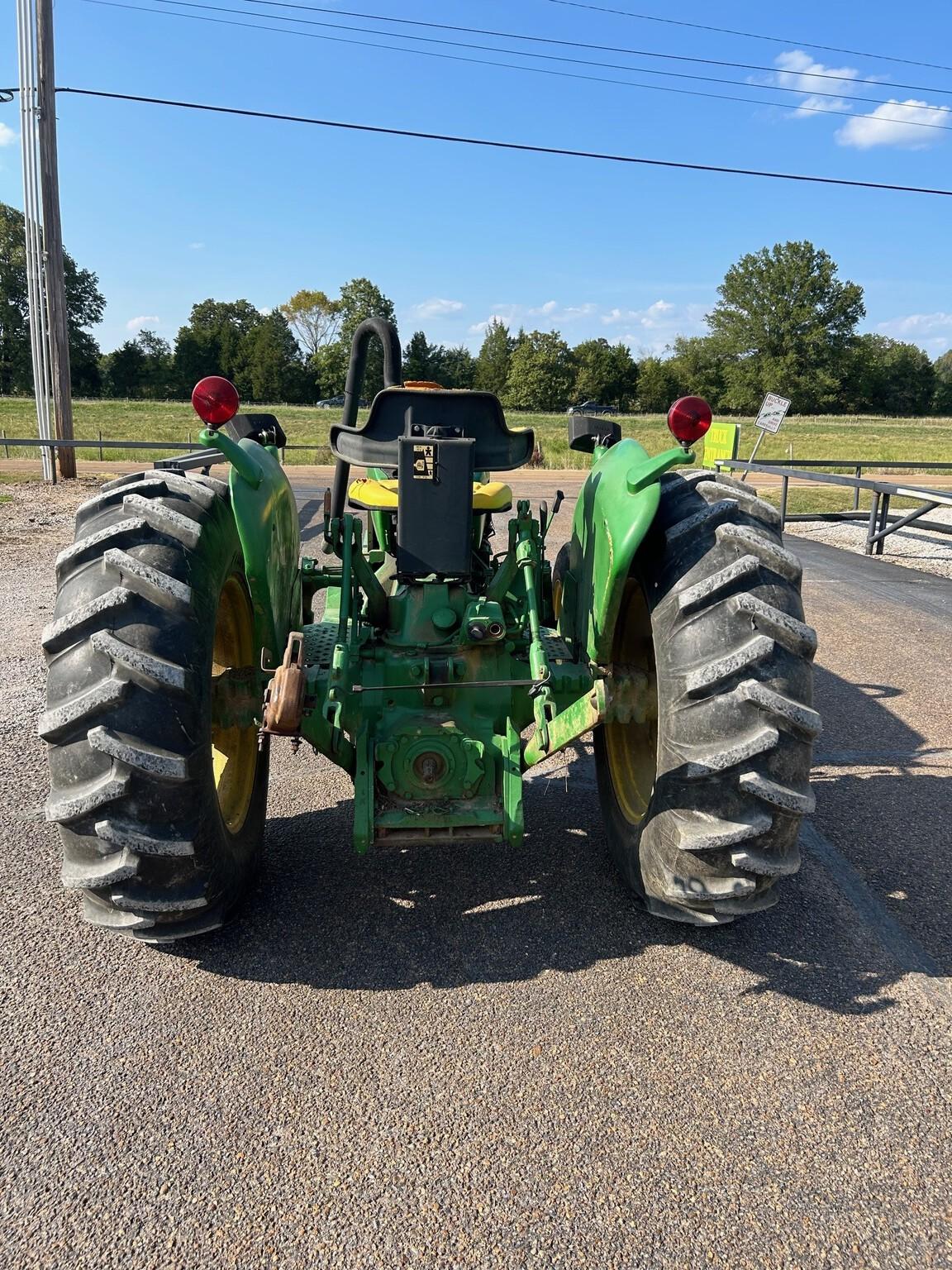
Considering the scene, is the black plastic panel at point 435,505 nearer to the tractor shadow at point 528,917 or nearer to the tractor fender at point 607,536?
the tractor fender at point 607,536

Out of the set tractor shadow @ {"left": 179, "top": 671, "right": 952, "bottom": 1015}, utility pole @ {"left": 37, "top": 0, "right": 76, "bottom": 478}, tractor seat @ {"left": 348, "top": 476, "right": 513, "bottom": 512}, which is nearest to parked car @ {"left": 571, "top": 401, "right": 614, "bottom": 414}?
tractor seat @ {"left": 348, "top": 476, "right": 513, "bottom": 512}

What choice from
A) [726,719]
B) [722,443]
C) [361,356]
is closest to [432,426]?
[361,356]

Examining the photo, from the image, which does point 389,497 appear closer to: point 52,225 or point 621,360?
point 52,225

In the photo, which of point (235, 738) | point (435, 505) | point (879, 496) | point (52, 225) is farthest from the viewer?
point (52, 225)

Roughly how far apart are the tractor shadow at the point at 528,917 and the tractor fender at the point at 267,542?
918mm

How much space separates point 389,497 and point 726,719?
2.10 meters

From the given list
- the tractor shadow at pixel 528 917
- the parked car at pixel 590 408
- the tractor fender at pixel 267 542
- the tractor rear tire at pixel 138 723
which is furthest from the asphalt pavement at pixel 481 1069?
the parked car at pixel 590 408

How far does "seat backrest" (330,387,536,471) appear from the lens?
3.34m

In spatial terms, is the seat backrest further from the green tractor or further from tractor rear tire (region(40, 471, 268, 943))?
tractor rear tire (region(40, 471, 268, 943))

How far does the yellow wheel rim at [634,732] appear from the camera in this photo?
11.0 ft

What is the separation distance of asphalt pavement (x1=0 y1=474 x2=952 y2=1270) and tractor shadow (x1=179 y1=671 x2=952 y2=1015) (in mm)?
13

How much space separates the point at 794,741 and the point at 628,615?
107 centimetres

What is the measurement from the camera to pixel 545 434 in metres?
40.2

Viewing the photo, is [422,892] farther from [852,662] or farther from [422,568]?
[852,662]
